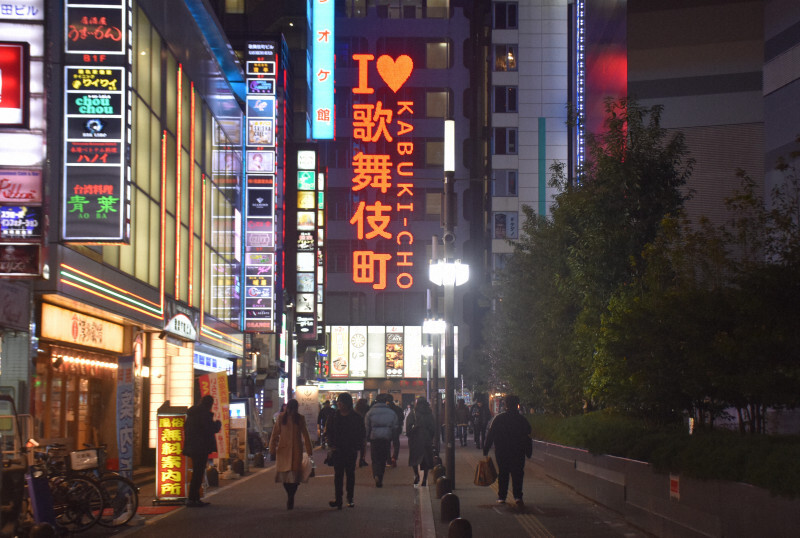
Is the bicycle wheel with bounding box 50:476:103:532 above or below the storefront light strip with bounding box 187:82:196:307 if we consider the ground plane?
below

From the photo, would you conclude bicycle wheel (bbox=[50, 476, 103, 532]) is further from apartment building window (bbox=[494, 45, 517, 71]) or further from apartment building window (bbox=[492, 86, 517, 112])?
apartment building window (bbox=[494, 45, 517, 71])

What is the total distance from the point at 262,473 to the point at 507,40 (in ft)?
188

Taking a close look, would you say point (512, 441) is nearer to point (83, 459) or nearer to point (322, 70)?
point (83, 459)

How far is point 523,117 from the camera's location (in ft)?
252

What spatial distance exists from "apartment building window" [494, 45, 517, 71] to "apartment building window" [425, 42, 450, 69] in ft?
12.7

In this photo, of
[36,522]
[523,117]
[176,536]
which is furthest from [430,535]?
[523,117]

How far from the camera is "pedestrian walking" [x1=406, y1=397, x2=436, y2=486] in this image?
72.9 feet

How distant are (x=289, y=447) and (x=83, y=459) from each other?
3561mm

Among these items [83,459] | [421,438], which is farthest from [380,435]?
[83,459]

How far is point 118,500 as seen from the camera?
14367mm

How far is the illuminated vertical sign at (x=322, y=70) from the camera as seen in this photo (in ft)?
217

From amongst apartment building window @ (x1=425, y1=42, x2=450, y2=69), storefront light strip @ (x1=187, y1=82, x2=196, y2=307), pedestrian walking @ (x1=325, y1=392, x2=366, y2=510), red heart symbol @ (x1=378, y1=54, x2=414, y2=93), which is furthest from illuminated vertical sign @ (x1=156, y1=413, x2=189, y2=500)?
apartment building window @ (x1=425, y1=42, x2=450, y2=69)

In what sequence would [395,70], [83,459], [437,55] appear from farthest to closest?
[437,55]
[395,70]
[83,459]

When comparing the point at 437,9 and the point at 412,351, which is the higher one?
the point at 437,9
